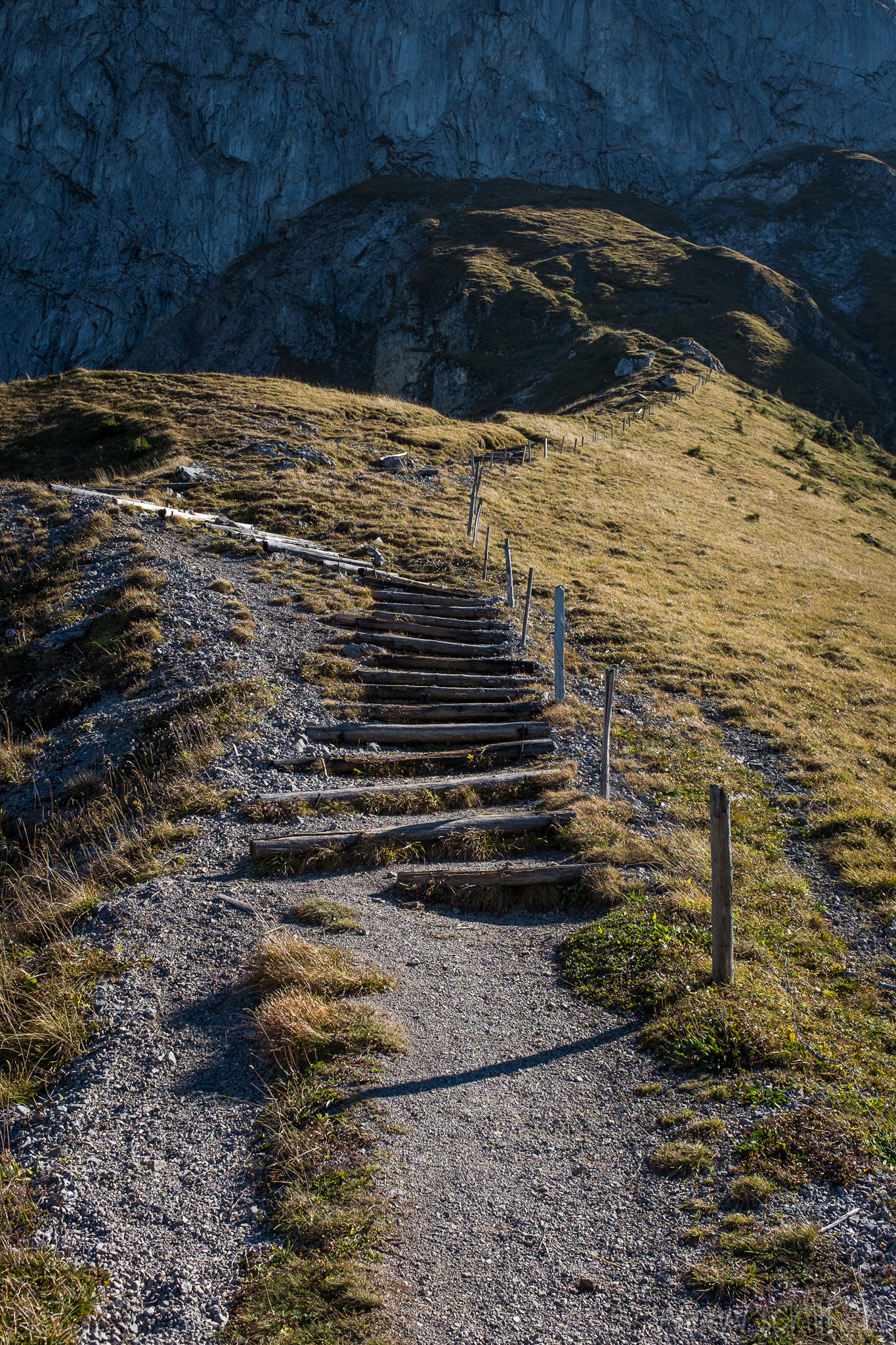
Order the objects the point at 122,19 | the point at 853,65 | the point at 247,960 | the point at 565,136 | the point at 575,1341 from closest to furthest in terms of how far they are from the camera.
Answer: the point at 575,1341, the point at 247,960, the point at 122,19, the point at 565,136, the point at 853,65

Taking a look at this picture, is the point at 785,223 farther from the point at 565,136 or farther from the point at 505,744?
the point at 505,744

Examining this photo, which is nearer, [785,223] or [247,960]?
[247,960]

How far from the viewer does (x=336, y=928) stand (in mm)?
8305

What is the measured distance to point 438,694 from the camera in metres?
14.6

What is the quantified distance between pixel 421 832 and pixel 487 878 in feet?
4.25

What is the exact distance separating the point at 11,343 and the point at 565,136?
9936cm

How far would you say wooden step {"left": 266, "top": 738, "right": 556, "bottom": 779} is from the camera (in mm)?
11883

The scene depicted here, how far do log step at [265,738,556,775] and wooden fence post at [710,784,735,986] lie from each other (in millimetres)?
5700

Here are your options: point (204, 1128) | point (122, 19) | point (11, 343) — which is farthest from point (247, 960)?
point (122, 19)

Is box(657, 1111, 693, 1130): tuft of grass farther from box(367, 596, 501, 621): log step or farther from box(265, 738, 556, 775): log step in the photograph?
box(367, 596, 501, 621): log step

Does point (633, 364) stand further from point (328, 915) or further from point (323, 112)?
point (323, 112)

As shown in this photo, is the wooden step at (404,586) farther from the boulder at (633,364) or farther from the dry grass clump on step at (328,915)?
the boulder at (633,364)

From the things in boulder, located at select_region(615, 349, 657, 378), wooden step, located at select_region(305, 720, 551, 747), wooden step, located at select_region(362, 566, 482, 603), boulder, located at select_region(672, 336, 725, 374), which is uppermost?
boulder, located at select_region(672, 336, 725, 374)

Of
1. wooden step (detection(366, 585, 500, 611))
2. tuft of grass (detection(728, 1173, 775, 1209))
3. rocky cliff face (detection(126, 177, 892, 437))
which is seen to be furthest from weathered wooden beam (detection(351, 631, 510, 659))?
rocky cliff face (detection(126, 177, 892, 437))
